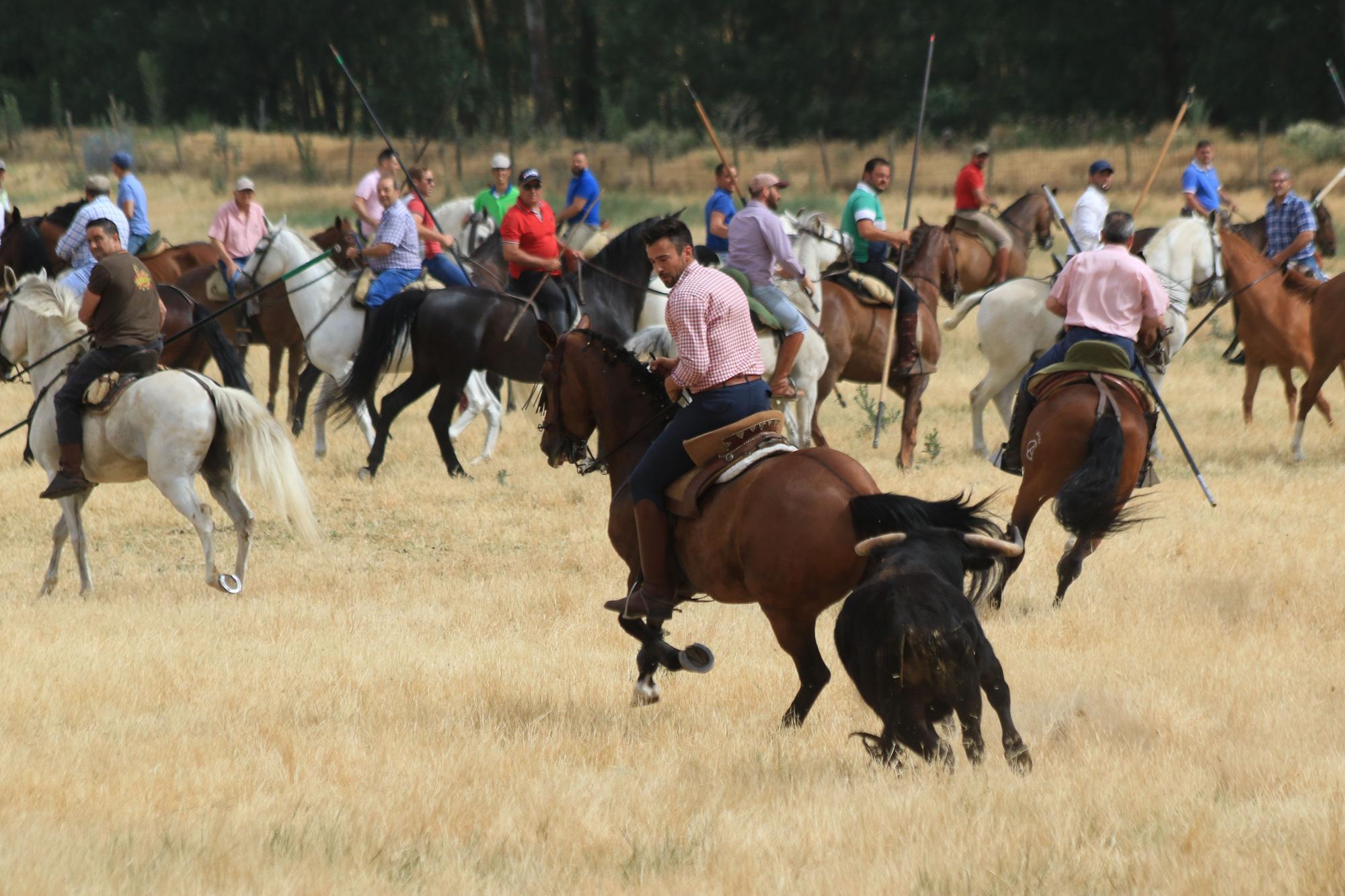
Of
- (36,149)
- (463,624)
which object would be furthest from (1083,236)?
(36,149)

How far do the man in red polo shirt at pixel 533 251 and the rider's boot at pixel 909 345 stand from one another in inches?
115

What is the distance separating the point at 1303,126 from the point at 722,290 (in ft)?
110

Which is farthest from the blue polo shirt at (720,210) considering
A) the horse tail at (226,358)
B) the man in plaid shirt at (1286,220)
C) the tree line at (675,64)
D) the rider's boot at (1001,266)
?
the tree line at (675,64)

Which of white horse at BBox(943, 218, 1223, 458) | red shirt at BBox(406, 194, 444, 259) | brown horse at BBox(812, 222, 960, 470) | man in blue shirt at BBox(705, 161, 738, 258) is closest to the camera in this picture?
brown horse at BBox(812, 222, 960, 470)

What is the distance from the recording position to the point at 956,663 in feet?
16.4

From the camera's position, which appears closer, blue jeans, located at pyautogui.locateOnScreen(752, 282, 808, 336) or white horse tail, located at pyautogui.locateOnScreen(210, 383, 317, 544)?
white horse tail, located at pyautogui.locateOnScreen(210, 383, 317, 544)

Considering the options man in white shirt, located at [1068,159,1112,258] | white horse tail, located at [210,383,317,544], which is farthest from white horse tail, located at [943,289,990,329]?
white horse tail, located at [210,383,317,544]

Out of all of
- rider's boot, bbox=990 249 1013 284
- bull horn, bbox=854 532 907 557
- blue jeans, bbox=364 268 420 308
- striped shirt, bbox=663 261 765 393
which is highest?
striped shirt, bbox=663 261 765 393

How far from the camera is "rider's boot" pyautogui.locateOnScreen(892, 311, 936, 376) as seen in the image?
13.3m

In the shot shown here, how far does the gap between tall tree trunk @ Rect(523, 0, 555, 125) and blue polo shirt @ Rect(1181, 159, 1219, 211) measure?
111ft

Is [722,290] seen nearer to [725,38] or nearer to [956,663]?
[956,663]

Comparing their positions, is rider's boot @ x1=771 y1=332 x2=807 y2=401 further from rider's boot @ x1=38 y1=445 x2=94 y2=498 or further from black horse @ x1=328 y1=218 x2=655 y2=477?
rider's boot @ x1=38 y1=445 x2=94 y2=498

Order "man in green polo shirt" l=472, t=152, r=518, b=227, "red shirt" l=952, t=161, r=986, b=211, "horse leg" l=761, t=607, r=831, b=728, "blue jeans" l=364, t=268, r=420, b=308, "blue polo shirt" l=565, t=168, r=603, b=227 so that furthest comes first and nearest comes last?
1. "red shirt" l=952, t=161, r=986, b=211
2. "blue polo shirt" l=565, t=168, r=603, b=227
3. "man in green polo shirt" l=472, t=152, r=518, b=227
4. "blue jeans" l=364, t=268, r=420, b=308
5. "horse leg" l=761, t=607, r=831, b=728

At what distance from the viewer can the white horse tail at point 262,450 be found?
29.0 feet
